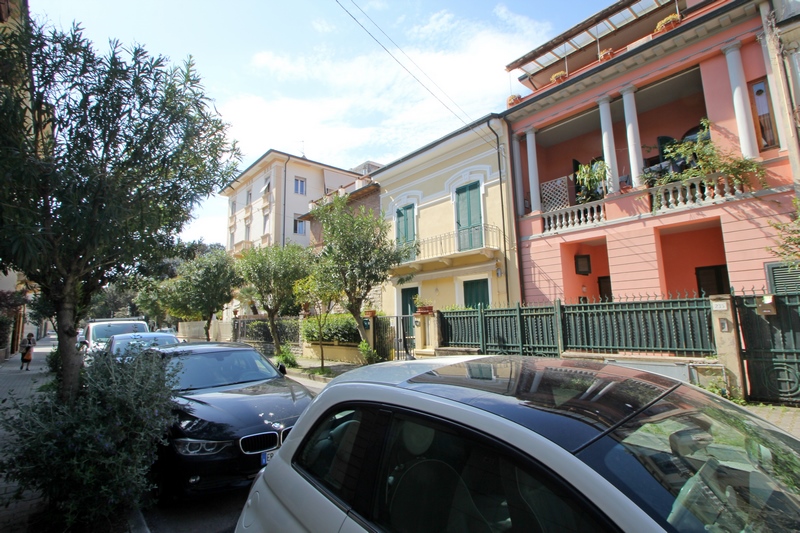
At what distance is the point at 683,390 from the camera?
186 centimetres

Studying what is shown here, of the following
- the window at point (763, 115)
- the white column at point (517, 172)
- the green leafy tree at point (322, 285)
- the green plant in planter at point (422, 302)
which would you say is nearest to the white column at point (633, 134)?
the window at point (763, 115)

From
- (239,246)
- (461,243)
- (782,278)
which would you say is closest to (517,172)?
(461,243)

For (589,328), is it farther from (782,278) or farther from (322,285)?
(322,285)

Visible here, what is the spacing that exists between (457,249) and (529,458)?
14.9 meters

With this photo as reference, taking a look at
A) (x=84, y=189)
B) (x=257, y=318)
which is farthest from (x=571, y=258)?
(x=257, y=318)

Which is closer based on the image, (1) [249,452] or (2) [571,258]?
(1) [249,452]

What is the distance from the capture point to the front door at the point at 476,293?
1528 centimetres

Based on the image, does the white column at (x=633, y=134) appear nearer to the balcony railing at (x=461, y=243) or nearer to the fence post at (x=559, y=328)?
the balcony railing at (x=461, y=243)

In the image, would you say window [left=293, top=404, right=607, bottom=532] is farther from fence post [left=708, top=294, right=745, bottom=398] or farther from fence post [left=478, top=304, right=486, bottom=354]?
fence post [left=478, top=304, right=486, bottom=354]

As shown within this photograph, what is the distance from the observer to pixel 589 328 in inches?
382

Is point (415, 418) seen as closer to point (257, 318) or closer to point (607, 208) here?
point (607, 208)

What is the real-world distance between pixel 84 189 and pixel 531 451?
4.51m

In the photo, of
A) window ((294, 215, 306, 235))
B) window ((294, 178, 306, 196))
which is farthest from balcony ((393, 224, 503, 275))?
window ((294, 178, 306, 196))

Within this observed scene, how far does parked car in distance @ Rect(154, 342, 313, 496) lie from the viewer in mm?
3828
